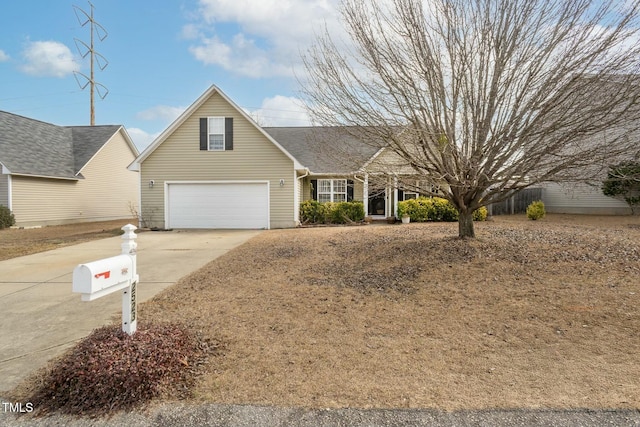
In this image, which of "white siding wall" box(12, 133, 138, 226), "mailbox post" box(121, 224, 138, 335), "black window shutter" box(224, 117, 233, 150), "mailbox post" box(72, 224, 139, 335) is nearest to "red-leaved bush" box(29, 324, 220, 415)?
"mailbox post" box(121, 224, 138, 335)

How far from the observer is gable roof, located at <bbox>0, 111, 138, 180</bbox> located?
17.7m

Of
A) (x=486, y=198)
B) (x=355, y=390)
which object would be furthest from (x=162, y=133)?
(x=355, y=390)

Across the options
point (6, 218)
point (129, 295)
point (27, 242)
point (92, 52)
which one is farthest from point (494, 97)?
point (92, 52)

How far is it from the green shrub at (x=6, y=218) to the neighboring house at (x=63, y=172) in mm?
322

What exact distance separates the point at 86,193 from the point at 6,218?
17.5ft

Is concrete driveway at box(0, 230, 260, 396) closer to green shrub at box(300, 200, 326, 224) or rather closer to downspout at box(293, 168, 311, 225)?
downspout at box(293, 168, 311, 225)

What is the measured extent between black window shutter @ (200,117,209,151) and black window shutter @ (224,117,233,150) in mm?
798

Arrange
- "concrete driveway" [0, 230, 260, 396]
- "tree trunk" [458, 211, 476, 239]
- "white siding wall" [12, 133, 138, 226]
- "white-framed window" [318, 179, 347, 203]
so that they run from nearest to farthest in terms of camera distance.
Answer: "concrete driveway" [0, 230, 260, 396] → "tree trunk" [458, 211, 476, 239] → "white siding wall" [12, 133, 138, 226] → "white-framed window" [318, 179, 347, 203]

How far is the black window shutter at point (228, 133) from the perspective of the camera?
15828 millimetres

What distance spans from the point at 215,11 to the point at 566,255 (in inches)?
419

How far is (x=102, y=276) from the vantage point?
2898 millimetres

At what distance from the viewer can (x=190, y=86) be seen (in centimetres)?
1619

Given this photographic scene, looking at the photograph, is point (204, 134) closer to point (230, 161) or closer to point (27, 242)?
point (230, 161)

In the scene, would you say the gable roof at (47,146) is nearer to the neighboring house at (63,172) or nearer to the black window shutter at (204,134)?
the neighboring house at (63,172)
